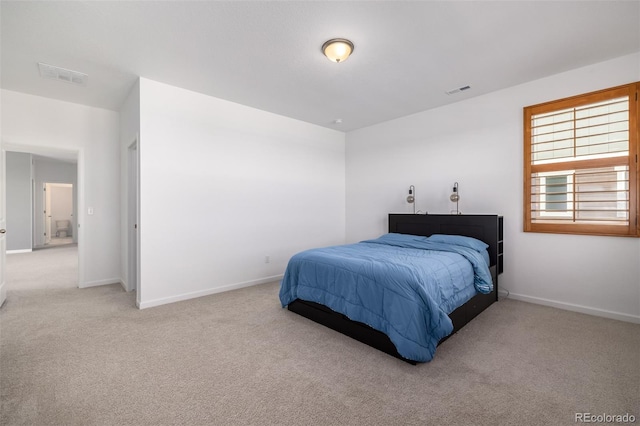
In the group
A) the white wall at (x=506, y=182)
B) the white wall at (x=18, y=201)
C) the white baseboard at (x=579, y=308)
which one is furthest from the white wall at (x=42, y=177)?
the white baseboard at (x=579, y=308)

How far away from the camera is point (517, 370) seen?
6.89 ft

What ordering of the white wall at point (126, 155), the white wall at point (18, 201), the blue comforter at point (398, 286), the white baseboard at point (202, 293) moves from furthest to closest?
the white wall at point (18, 201), the white wall at point (126, 155), the white baseboard at point (202, 293), the blue comforter at point (398, 286)

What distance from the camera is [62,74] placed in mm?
3277

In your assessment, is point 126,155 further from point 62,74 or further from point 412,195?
point 412,195

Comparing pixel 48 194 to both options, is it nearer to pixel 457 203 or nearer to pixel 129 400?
pixel 129 400

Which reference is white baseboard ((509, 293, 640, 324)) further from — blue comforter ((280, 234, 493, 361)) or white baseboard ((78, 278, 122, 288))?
white baseboard ((78, 278, 122, 288))

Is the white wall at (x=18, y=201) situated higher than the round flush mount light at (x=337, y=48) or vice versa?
the round flush mount light at (x=337, y=48)

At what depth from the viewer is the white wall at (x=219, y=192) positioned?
3514mm

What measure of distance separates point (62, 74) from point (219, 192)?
2134mm

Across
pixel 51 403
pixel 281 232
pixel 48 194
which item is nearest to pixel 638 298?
pixel 281 232

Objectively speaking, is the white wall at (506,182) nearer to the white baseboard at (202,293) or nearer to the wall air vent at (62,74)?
the white baseboard at (202,293)

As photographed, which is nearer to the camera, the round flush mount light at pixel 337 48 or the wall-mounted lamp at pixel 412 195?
the round flush mount light at pixel 337 48

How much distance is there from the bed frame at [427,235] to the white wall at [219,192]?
56.5 inches

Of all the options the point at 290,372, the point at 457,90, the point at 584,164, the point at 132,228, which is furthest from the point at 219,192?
the point at 584,164
